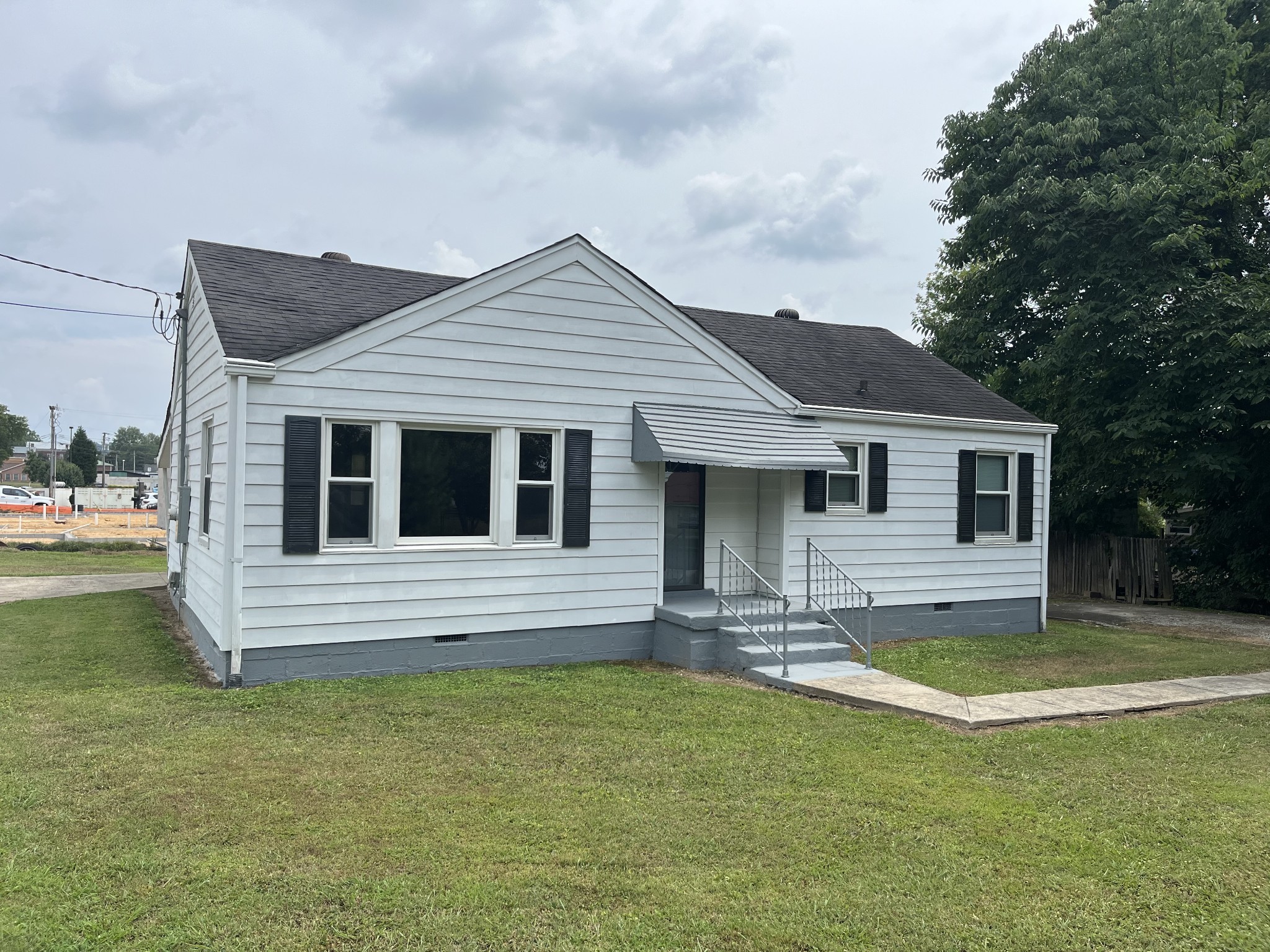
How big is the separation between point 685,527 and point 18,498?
2239 inches

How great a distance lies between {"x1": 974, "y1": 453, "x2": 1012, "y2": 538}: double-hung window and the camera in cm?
1291

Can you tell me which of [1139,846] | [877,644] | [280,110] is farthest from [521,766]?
[280,110]

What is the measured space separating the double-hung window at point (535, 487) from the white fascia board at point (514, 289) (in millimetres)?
1546

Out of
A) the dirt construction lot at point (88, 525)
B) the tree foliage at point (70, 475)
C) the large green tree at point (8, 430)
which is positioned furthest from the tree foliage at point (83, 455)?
the dirt construction lot at point (88, 525)

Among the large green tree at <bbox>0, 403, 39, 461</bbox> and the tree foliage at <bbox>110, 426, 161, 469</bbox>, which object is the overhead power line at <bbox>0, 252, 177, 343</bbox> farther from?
the tree foliage at <bbox>110, 426, 161, 469</bbox>

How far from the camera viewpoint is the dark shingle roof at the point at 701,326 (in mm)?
8719

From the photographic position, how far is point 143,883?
12.8 ft

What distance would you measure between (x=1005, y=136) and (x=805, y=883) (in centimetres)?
1770

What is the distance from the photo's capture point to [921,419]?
39.5 ft

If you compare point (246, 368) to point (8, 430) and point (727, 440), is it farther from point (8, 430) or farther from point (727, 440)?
point (8, 430)

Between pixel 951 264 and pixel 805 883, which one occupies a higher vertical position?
pixel 951 264

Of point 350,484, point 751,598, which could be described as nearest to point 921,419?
point 751,598

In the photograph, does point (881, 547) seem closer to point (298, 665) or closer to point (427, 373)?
point (427, 373)

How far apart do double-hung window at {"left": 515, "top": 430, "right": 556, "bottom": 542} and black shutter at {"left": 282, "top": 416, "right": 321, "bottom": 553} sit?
2042 mm
